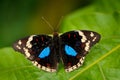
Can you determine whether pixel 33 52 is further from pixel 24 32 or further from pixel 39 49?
pixel 24 32

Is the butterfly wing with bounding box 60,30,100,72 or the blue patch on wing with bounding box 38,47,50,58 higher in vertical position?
the blue patch on wing with bounding box 38,47,50,58

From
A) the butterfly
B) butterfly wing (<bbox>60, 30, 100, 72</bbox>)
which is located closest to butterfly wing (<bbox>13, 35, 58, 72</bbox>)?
the butterfly

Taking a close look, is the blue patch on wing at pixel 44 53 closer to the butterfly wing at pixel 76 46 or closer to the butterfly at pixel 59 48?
the butterfly at pixel 59 48

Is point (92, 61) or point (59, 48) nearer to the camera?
point (92, 61)

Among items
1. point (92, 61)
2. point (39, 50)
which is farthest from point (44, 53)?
point (92, 61)

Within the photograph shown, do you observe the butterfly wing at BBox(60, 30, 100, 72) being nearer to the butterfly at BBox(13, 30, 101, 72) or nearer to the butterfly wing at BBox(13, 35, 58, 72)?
the butterfly at BBox(13, 30, 101, 72)

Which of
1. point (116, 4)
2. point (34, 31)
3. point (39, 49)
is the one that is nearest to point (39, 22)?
point (34, 31)

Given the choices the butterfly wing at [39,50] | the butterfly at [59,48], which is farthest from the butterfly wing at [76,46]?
the butterfly wing at [39,50]

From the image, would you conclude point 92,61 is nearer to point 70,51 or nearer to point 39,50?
point 70,51
